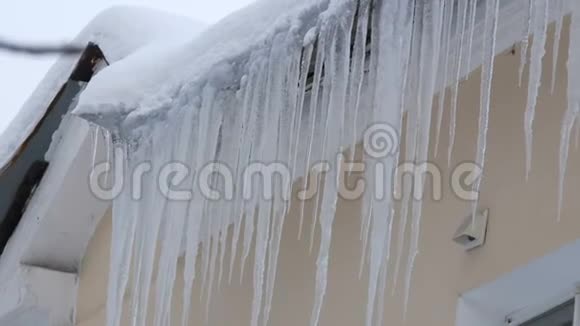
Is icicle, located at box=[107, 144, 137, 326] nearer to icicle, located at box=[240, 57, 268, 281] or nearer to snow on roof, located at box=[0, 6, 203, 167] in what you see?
icicle, located at box=[240, 57, 268, 281]

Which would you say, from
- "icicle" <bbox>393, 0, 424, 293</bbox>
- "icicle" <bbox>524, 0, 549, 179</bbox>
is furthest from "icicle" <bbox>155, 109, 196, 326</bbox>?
"icicle" <bbox>524, 0, 549, 179</bbox>

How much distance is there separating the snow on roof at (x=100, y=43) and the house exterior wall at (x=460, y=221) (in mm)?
1012

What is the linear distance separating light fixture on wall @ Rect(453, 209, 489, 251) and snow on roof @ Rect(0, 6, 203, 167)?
5.12 feet

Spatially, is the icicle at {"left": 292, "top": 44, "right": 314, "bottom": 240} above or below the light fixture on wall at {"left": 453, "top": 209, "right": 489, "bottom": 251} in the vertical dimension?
above

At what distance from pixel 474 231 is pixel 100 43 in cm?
186

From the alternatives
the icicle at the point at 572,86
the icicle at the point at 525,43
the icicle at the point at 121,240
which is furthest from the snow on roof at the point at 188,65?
the icicle at the point at 572,86

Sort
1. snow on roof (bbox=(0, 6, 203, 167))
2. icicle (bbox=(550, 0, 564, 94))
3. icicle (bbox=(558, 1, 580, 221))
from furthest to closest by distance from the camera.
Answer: snow on roof (bbox=(0, 6, 203, 167)), icicle (bbox=(550, 0, 564, 94)), icicle (bbox=(558, 1, 580, 221))

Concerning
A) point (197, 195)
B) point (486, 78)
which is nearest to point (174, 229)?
point (197, 195)

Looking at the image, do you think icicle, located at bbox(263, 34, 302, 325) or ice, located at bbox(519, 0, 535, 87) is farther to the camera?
→ icicle, located at bbox(263, 34, 302, 325)

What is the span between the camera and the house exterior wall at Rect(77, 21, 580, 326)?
9.50ft

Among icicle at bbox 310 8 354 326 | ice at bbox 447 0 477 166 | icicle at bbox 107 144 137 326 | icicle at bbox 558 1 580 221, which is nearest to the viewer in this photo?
icicle at bbox 558 1 580 221

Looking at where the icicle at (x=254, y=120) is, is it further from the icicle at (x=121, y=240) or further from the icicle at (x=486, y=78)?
the icicle at (x=486, y=78)

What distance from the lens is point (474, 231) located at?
304cm

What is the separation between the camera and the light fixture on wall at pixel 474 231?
9.95 ft
